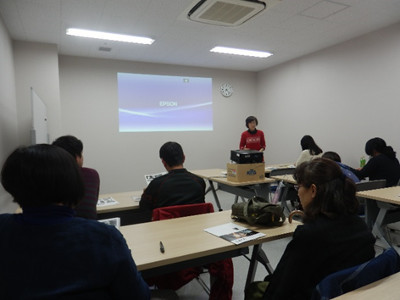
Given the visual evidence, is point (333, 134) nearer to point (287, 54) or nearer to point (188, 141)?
point (287, 54)

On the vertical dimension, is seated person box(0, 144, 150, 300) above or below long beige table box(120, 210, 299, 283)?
above

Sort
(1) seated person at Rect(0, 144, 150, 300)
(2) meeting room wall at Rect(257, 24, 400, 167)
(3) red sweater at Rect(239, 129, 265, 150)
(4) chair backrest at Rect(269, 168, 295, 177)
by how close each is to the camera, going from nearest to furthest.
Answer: (1) seated person at Rect(0, 144, 150, 300) → (4) chair backrest at Rect(269, 168, 295, 177) → (2) meeting room wall at Rect(257, 24, 400, 167) → (3) red sweater at Rect(239, 129, 265, 150)

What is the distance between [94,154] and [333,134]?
14.6 ft

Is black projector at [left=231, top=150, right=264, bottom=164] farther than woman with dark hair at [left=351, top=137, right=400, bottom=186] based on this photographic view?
Yes

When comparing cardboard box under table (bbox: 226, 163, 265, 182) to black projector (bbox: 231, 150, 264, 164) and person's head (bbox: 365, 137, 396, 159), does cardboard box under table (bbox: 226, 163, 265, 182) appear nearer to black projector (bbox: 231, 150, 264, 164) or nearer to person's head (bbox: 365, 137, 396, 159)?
black projector (bbox: 231, 150, 264, 164)

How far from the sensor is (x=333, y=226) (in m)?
1.19

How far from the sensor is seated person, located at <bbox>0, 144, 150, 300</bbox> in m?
0.76

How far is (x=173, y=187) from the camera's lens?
6.89 feet

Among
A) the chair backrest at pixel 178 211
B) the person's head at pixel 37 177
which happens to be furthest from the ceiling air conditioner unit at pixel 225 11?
the person's head at pixel 37 177

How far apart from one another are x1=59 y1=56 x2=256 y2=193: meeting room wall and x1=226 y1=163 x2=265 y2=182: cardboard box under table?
2.82 m

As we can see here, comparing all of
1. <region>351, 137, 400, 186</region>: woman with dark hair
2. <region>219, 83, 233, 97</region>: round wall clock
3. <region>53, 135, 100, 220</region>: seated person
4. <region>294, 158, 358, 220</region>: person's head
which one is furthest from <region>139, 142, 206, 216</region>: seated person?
<region>219, 83, 233, 97</region>: round wall clock

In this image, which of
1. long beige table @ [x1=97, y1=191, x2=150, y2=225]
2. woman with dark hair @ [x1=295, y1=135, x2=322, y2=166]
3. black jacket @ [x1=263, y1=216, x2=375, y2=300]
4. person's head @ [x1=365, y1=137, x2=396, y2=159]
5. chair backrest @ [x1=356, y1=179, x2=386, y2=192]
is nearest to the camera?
black jacket @ [x1=263, y1=216, x2=375, y2=300]

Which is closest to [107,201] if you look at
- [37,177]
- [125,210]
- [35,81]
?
[125,210]

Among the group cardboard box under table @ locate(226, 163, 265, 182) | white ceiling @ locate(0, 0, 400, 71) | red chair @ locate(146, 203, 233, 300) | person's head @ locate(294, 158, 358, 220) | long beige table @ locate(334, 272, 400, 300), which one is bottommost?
red chair @ locate(146, 203, 233, 300)
